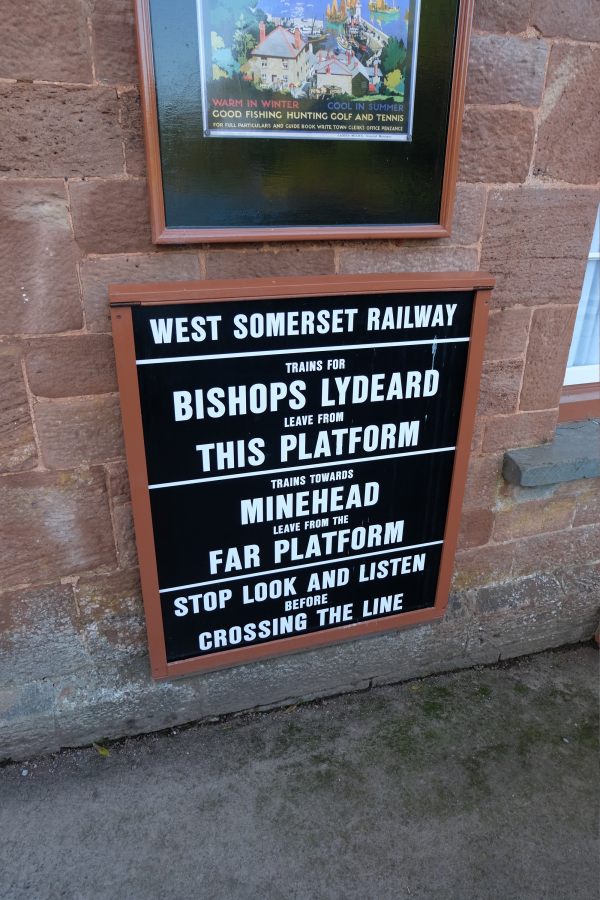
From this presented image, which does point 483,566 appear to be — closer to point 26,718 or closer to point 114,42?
point 26,718

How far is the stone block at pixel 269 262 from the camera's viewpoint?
203 centimetres

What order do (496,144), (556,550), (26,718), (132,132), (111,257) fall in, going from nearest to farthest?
(132,132)
(111,257)
(496,144)
(26,718)
(556,550)

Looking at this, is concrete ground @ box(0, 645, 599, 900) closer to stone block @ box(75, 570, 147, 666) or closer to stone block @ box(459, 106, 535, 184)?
stone block @ box(75, 570, 147, 666)

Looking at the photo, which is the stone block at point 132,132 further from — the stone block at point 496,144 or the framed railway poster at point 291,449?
the stone block at point 496,144

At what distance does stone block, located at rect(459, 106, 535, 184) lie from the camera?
214 cm

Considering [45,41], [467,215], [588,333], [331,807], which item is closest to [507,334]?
[467,215]

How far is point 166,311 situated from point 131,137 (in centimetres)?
51

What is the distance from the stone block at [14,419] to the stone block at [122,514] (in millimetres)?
273

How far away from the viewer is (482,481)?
2758 millimetres

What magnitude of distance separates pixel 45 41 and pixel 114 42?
18 cm

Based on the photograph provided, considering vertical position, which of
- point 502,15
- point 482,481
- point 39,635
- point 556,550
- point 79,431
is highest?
point 502,15

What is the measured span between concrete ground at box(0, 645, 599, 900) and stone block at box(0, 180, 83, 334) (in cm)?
183

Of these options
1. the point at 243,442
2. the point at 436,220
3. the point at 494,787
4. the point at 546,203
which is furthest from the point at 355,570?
the point at 546,203

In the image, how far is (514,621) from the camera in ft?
10.4
